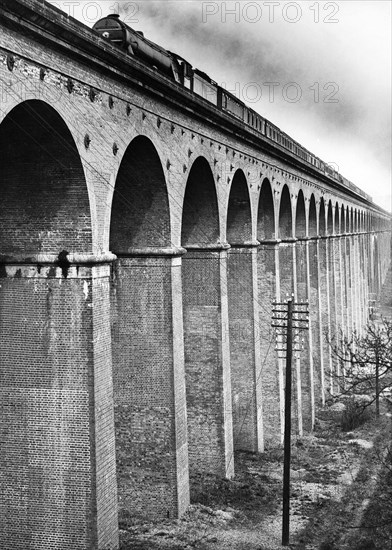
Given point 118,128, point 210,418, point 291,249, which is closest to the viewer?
point 118,128

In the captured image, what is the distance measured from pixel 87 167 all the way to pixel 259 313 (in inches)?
489

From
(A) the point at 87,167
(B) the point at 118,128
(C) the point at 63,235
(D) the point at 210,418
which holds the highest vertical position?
(B) the point at 118,128

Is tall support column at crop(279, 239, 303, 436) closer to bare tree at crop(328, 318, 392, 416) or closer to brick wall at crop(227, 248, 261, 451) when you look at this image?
bare tree at crop(328, 318, 392, 416)

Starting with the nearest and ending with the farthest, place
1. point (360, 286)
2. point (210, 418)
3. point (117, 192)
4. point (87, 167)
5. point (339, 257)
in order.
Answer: point (87, 167) → point (117, 192) → point (210, 418) → point (339, 257) → point (360, 286)

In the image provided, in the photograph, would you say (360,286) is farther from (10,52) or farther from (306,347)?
(10,52)

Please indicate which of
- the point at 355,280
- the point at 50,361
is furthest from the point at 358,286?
the point at 50,361

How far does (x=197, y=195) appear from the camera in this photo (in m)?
17.2

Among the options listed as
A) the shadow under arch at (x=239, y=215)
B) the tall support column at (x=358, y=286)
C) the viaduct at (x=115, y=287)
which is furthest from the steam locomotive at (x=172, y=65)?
the tall support column at (x=358, y=286)

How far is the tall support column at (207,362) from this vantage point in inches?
672

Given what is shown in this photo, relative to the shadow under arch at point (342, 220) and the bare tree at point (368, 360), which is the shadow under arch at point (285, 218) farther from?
the shadow under arch at point (342, 220)

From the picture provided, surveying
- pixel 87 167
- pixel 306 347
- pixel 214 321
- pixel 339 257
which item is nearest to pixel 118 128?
pixel 87 167

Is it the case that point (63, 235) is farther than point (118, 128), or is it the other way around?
point (118, 128)

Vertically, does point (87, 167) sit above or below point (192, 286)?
above

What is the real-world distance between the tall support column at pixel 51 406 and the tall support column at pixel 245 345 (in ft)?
32.7
